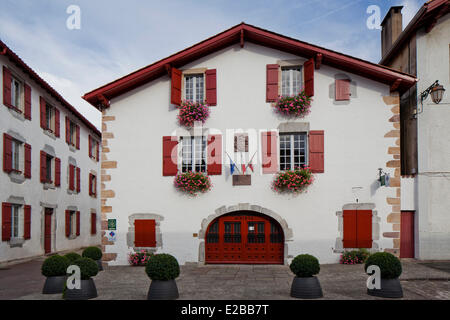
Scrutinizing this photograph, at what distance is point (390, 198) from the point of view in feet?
41.9

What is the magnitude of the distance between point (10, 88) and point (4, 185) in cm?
348

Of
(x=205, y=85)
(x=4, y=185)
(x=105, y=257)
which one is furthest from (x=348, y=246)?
(x=4, y=185)

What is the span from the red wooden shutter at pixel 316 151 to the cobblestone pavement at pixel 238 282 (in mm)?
2934

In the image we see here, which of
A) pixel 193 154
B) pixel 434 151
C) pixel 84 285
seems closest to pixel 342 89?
pixel 434 151

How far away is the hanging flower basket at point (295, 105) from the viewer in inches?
513

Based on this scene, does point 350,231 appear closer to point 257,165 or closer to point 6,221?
point 257,165

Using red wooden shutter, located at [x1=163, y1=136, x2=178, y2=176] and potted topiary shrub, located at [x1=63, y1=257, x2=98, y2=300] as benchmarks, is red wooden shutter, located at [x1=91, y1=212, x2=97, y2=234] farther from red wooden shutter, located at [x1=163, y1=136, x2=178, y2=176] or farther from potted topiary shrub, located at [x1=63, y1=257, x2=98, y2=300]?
potted topiary shrub, located at [x1=63, y1=257, x2=98, y2=300]

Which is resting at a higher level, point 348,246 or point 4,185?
point 4,185

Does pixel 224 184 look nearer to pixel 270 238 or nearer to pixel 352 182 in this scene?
pixel 270 238

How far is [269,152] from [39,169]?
10112 mm

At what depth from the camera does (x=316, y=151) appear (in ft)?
42.8

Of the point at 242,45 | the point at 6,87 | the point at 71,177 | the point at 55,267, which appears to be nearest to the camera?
the point at 55,267

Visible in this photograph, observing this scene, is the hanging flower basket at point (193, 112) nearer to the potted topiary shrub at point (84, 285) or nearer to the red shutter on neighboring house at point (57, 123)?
the potted topiary shrub at point (84, 285)

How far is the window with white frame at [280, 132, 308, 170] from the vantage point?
13.3m
